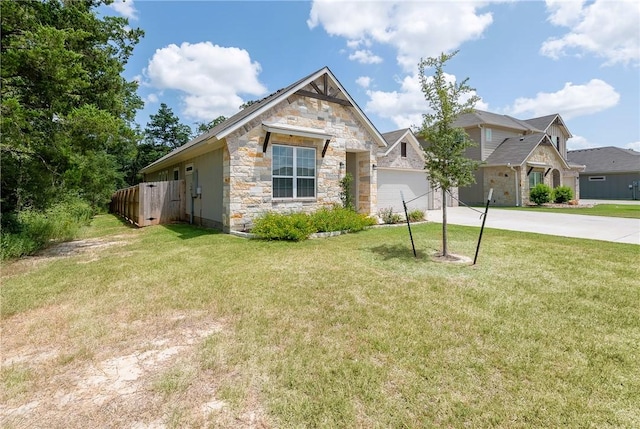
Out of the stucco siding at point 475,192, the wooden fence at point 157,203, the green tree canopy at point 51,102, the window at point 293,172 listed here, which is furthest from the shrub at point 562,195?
the green tree canopy at point 51,102

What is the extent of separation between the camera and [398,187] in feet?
58.1

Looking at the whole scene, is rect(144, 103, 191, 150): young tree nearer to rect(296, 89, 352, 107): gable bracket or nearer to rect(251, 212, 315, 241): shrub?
rect(296, 89, 352, 107): gable bracket

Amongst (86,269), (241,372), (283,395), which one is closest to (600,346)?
(283,395)

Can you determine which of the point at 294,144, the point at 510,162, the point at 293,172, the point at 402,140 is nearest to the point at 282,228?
the point at 293,172

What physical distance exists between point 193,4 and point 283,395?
41.3 feet

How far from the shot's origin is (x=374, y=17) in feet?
32.9

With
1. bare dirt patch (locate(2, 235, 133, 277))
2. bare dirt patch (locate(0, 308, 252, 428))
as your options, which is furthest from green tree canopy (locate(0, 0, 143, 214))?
bare dirt patch (locate(0, 308, 252, 428))

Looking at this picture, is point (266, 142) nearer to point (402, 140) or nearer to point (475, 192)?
point (402, 140)

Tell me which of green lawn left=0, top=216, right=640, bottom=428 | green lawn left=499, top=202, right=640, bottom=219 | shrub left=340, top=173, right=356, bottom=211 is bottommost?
green lawn left=0, top=216, right=640, bottom=428

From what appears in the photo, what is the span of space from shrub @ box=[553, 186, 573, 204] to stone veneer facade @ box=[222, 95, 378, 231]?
16743mm

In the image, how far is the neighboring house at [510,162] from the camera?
21.7 metres

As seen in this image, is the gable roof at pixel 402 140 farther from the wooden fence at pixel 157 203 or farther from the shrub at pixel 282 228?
the wooden fence at pixel 157 203

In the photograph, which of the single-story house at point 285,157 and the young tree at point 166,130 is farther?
the young tree at point 166,130

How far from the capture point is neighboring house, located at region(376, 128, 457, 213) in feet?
55.7
